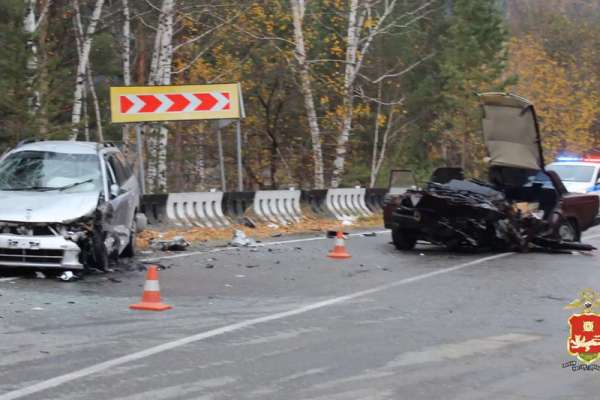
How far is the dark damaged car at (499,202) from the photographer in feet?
52.2

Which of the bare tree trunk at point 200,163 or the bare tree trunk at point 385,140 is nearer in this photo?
the bare tree trunk at point 200,163

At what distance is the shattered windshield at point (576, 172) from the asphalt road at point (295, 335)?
12.3 metres

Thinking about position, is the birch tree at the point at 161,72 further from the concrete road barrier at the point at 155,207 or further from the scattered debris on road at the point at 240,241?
the scattered debris on road at the point at 240,241

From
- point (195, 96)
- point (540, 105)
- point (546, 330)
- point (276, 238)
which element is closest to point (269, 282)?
point (546, 330)

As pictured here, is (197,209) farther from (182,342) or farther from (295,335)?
(182,342)

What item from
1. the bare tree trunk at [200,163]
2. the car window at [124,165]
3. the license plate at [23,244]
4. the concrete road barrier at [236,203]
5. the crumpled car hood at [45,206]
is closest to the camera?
the license plate at [23,244]

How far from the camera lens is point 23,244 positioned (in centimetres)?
1128

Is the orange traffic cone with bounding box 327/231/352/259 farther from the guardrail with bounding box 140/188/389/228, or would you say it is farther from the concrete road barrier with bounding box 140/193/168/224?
the concrete road barrier with bounding box 140/193/168/224

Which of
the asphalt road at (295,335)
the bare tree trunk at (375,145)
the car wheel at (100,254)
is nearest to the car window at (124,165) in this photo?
the asphalt road at (295,335)

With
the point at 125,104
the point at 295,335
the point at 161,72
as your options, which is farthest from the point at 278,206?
the point at 295,335

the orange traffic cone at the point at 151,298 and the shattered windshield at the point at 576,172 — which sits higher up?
the shattered windshield at the point at 576,172

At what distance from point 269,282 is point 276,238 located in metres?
6.98

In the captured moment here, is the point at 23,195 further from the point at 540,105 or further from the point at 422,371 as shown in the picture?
the point at 540,105

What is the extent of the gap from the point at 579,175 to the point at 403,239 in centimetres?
1079
